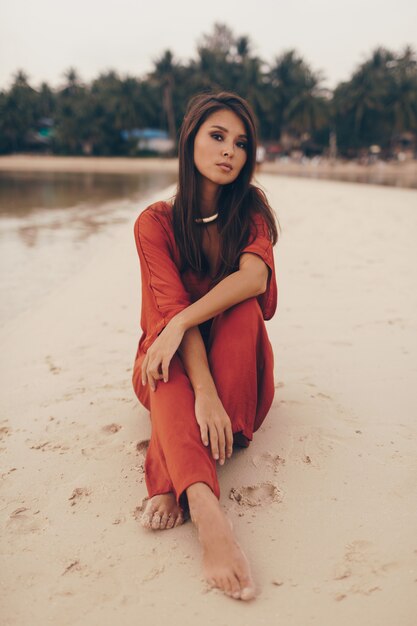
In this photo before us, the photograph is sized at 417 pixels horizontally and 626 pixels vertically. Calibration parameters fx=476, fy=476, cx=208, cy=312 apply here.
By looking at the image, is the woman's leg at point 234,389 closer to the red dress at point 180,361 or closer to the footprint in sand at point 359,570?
the red dress at point 180,361

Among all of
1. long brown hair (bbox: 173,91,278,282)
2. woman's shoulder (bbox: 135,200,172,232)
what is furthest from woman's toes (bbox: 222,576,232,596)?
woman's shoulder (bbox: 135,200,172,232)

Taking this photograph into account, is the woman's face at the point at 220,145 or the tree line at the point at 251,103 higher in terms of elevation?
the tree line at the point at 251,103

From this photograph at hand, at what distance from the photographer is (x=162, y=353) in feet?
5.70

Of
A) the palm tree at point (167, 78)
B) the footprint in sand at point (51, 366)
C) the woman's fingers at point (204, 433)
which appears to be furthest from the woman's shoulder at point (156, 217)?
the palm tree at point (167, 78)

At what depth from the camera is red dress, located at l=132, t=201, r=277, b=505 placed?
5.23ft

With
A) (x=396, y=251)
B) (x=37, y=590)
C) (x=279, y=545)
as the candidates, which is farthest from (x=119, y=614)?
(x=396, y=251)

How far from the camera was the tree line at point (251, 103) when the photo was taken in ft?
150

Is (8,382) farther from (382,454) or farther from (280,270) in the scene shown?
(280,270)

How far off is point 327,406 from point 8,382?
5.96 ft

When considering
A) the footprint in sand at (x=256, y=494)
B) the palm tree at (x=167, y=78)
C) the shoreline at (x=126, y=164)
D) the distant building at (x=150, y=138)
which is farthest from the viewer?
the distant building at (x=150, y=138)

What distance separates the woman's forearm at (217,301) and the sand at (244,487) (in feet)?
2.02

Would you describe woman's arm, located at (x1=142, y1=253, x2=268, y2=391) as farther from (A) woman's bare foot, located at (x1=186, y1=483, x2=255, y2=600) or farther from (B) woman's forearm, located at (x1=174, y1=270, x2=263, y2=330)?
(A) woman's bare foot, located at (x1=186, y1=483, x2=255, y2=600)

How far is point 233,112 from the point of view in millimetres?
2012

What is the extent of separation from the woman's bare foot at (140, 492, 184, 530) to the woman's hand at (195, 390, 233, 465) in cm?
21
